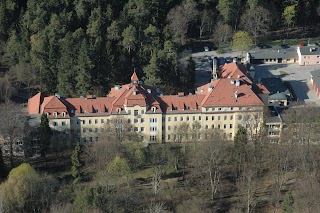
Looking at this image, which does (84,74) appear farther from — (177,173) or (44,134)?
(177,173)

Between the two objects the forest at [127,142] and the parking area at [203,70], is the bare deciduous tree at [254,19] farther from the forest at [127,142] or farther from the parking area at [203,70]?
the parking area at [203,70]

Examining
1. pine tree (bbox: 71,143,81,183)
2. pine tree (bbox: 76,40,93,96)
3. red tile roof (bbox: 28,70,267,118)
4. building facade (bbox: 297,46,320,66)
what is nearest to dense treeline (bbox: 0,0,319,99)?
pine tree (bbox: 76,40,93,96)

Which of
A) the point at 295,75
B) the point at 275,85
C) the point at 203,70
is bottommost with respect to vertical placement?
the point at 275,85

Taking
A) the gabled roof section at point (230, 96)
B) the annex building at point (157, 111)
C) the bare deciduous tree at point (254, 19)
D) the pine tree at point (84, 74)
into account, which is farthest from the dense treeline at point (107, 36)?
the gabled roof section at point (230, 96)

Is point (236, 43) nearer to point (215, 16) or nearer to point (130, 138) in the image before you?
point (215, 16)

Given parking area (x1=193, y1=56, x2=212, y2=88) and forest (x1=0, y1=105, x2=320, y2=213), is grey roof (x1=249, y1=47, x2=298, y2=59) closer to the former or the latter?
parking area (x1=193, y1=56, x2=212, y2=88)

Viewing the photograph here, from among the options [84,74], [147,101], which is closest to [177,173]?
[147,101]

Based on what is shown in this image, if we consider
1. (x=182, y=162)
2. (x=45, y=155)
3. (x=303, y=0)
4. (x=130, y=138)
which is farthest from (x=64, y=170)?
(x=303, y=0)
